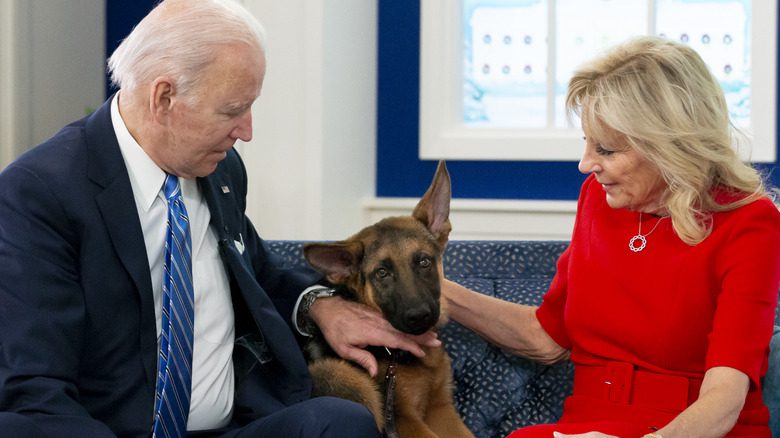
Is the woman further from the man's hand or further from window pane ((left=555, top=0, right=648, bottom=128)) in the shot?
window pane ((left=555, top=0, right=648, bottom=128))

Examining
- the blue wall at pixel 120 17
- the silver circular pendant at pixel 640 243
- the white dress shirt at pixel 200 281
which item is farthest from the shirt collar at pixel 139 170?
the blue wall at pixel 120 17

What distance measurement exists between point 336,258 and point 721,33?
2.96 m

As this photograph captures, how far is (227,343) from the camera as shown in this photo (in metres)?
2.24

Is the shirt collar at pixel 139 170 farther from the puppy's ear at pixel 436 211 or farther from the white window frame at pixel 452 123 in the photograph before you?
the white window frame at pixel 452 123

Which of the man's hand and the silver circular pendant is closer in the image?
the silver circular pendant

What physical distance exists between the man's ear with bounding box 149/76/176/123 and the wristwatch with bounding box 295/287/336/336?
2.06 ft

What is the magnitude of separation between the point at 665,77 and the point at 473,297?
78cm

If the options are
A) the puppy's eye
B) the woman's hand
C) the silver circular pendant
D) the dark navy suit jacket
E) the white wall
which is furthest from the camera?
the white wall

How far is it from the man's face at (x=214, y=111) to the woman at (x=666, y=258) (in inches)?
30.5

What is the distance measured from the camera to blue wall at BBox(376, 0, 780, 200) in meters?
4.77

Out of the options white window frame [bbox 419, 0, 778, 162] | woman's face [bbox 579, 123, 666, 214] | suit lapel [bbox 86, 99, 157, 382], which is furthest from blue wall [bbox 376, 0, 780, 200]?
suit lapel [bbox 86, 99, 157, 382]

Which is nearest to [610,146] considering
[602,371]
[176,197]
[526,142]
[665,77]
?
[665,77]

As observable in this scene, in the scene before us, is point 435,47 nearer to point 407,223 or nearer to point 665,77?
point 407,223

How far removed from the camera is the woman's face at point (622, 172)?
86.5 inches
